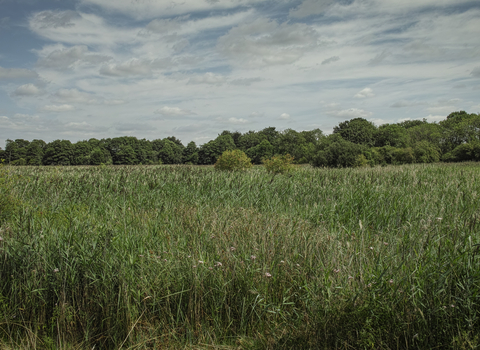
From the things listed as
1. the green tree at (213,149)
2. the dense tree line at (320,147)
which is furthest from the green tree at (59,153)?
the green tree at (213,149)

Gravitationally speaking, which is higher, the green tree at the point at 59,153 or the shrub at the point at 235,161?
the green tree at the point at 59,153

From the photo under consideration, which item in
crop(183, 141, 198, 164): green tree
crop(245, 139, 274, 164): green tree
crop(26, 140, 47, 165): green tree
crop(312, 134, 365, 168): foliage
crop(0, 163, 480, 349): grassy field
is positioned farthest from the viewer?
crop(183, 141, 198, 164): green tree

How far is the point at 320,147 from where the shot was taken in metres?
33.4

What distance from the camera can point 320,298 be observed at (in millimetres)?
2801

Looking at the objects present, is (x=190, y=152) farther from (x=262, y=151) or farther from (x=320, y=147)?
(x=320, y=147)

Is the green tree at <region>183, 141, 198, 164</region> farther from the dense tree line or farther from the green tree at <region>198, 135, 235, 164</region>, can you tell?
the green tree at <region>198, 135, 235, 164</region>

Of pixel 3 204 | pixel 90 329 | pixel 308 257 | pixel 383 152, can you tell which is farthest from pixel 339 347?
pixel 383 152

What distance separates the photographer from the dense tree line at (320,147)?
3129 centimetres

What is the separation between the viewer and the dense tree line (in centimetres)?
3129

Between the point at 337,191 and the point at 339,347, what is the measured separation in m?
5.89

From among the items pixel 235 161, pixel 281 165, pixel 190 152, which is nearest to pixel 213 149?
pixel 190 152

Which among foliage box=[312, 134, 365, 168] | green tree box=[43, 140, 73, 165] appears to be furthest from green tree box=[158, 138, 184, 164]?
foliage box=[312, 134, 365, 168]

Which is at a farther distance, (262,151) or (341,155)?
(262,151)

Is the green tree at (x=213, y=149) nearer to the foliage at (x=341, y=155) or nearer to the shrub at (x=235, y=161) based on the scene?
the foliage at (x=341, y=155)
